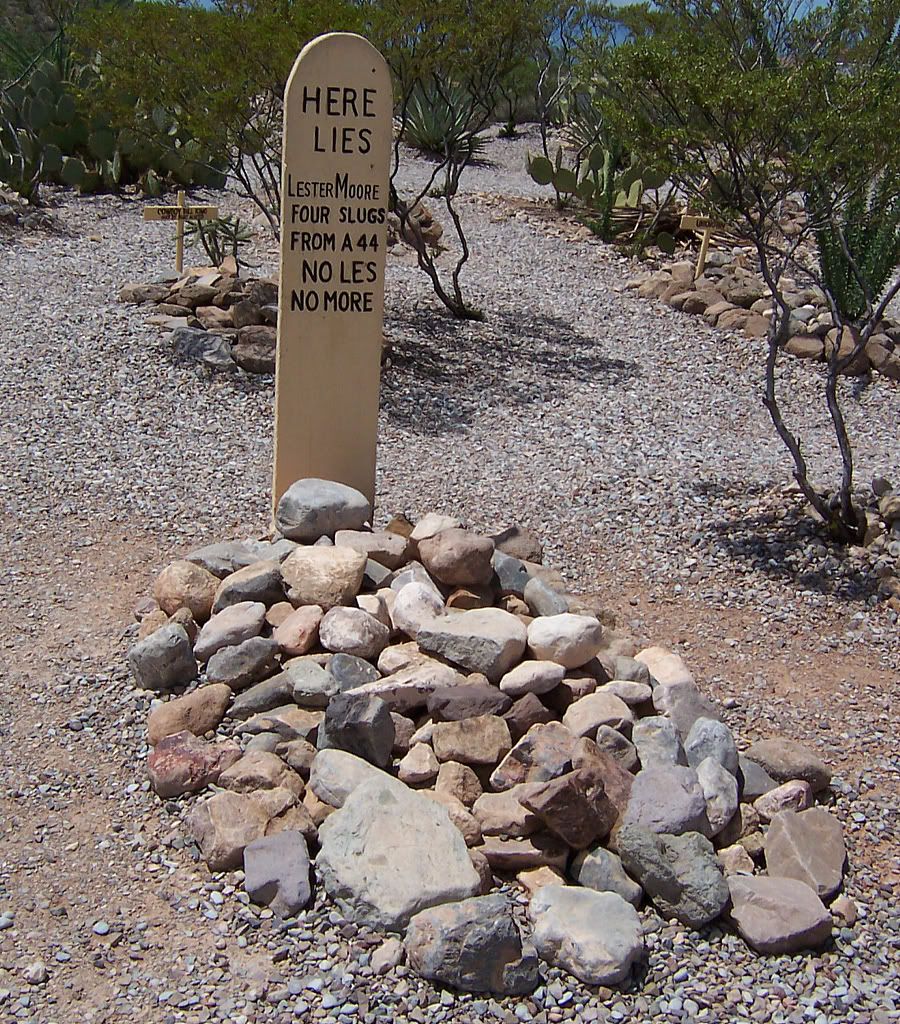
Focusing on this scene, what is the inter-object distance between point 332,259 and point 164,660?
195 cm

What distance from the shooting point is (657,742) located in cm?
368

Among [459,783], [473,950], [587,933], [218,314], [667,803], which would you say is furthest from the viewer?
[218,314]

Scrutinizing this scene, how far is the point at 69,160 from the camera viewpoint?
1402 centimetres

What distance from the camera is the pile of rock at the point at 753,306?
9305 mm

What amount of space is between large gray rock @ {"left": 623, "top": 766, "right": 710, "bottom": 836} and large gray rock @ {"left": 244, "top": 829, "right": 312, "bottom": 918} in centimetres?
96

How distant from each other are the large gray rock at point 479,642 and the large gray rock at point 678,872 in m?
0.78

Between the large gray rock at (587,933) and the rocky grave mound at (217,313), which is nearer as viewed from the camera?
the large gray rock at (587,933)

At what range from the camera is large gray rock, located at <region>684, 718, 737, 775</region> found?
369cm

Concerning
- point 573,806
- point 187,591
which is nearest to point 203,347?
point 187,591

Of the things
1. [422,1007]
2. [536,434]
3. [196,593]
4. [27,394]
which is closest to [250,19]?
[27,394]

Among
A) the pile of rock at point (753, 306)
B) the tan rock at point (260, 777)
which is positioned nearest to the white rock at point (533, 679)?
the tan rock at point (260, 777)

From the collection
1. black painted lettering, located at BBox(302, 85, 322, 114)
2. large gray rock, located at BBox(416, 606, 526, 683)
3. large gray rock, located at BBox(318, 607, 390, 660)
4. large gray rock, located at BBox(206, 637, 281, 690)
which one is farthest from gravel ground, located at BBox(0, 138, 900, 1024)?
black painted lettering, located at BBox(302, 85, 322, 114)

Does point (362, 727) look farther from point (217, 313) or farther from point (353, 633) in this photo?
point (217, 313)

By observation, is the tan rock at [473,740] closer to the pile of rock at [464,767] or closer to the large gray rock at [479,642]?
the pile of rock at [464,767]
